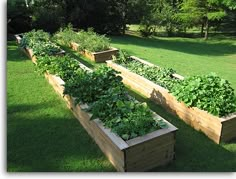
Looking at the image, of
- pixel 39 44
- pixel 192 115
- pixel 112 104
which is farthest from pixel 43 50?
pixel 192 115

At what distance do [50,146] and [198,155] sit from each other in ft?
7.91

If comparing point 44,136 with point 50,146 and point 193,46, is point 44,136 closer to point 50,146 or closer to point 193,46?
point 50,146

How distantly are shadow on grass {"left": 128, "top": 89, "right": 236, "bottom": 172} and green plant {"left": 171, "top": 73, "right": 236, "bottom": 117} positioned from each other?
1.69ft

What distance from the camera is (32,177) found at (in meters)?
4.09

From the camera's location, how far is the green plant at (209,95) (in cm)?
483

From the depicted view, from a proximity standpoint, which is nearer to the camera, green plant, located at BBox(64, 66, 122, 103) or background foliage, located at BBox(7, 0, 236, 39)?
green plant, located at BBox(64, 66, 122, 103)

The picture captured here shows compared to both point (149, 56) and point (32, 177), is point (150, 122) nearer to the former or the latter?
point (32, 177)

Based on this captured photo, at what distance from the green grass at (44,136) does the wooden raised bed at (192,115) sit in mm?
1844

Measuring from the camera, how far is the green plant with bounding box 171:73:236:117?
15.9 feet

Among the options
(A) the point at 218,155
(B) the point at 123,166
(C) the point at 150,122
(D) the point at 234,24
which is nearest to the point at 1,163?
(B) the point at 123,166

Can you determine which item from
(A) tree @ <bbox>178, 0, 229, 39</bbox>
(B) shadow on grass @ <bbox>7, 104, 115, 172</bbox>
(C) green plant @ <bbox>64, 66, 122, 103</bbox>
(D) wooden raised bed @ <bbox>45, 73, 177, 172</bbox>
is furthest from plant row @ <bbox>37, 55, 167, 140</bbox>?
(A) tree @ <bbox>178, 0, 229, 39</bbox>

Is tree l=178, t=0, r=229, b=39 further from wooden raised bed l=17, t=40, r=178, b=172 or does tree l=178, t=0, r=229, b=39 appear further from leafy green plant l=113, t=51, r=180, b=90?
wooden raised bed l=17, t=40, r=178, b=172

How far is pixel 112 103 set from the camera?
4805 millimetres

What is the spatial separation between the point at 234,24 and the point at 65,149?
92.3 feet
